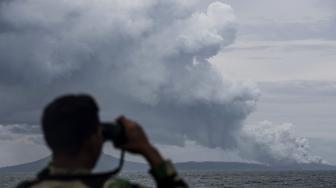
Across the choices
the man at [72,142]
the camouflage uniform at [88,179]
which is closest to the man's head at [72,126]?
the man at [72,142]

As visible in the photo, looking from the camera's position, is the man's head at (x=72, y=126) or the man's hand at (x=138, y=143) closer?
the man's head at (x=72, y=126)

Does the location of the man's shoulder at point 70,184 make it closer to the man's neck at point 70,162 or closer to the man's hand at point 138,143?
the man's neck at point 70,162

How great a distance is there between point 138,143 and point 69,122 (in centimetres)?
49

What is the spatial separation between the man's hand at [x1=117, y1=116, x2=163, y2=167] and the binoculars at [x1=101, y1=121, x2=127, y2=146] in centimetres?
2

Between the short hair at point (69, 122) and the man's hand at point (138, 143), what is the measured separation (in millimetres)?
224

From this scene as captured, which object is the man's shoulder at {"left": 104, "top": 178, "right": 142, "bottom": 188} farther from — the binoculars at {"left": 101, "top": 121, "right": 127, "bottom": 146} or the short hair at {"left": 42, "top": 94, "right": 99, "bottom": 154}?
the short hair at {"left": 42, "top": 94, "right": 99, "bottom": 154}

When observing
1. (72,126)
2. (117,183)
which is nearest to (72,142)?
(72,126)

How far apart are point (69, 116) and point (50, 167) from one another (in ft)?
1.10

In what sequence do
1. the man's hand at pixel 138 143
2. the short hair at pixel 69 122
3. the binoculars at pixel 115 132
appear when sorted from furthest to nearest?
1. the man's hand at pixel 138 143
2. the binoculars at pixel 115 132
3. the short hair at pixel 69 122

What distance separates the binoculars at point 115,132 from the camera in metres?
4.11

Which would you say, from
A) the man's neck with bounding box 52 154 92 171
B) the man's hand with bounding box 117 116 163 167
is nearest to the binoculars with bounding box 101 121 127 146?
the man's hand with bounding box 117 116 163 167

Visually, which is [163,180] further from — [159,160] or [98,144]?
[98,144]

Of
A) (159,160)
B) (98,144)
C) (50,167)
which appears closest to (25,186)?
(50,167)

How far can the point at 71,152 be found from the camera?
3975 millimetres
